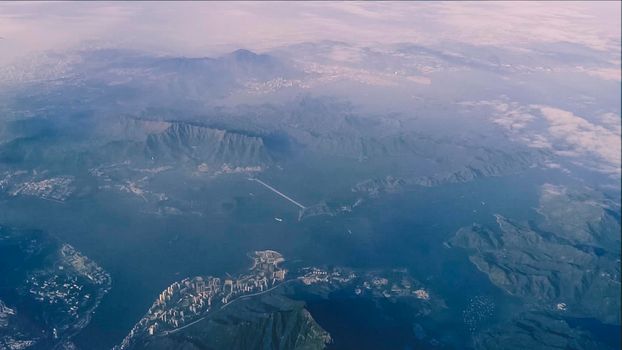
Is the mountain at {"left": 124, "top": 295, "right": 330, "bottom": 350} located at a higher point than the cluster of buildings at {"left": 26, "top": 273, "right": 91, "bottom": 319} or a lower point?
higher

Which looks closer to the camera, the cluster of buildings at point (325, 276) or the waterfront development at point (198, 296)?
the waterfront development at point (198, 296)

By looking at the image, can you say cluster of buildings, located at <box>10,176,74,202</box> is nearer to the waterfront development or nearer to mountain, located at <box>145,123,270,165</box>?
mountain, located at <box>145,123,270,165</box>

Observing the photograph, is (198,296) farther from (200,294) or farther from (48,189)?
(48,189)

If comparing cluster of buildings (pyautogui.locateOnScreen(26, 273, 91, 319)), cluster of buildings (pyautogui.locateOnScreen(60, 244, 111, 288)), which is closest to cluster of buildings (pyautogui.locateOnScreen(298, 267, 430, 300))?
cluster of buildings (pyautogui.locateOnScreen(60, 244, 111, 288))

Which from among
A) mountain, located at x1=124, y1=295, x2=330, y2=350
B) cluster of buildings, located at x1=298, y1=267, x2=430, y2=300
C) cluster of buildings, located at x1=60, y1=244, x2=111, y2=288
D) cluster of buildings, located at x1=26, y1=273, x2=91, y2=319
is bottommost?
cluster of buildings, located at x1=298, y1=267, x2=430, y2=300

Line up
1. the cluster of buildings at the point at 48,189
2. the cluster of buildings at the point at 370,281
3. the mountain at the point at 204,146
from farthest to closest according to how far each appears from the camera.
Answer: the mountain at the point at 204,146 < the cluster of buildings at the point at 48,189 < the cluster of buildings at the point at 370,281

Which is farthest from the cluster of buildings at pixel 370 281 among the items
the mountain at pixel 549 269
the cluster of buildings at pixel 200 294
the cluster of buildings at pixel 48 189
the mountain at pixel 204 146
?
the cluster of buildings at pixel 48 189

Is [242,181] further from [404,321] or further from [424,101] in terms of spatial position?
[424,101]

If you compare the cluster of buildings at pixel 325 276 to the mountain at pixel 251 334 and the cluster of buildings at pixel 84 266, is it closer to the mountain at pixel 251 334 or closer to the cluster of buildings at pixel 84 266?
the mountain at pixel 251 334

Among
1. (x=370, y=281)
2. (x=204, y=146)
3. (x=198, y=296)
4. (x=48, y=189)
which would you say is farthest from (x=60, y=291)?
(x=204, y=146)
